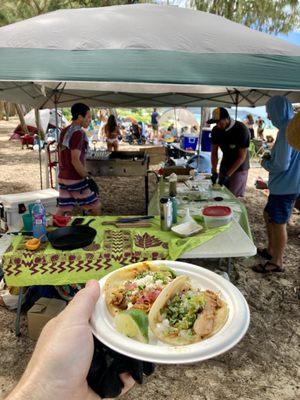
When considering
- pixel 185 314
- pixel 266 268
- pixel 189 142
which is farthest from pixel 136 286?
pixel 189 142

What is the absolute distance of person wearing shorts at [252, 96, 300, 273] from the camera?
3248 millimetres

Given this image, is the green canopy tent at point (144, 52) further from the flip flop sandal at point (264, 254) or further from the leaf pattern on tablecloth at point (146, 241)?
the flip flop sandal at point (264, 254)

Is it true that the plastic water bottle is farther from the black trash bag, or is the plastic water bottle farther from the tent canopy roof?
the black trash bag

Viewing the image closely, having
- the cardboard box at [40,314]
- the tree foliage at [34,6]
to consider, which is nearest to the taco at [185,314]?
the cardboard box at [40,314]

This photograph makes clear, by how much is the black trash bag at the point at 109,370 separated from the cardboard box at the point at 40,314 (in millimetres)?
1537

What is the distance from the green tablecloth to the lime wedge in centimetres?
116

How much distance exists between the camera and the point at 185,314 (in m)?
1.22

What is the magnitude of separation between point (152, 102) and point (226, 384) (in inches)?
206

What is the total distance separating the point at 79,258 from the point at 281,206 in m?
2.28

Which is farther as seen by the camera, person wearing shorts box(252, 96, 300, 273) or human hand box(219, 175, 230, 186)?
human hand box(219, 175, 230, 186)

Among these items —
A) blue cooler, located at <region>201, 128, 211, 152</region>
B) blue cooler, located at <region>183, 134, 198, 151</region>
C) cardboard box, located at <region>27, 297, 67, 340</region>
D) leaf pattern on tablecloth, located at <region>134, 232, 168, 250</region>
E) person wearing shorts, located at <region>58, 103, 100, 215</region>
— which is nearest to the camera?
leaf pattern on tablecloth, located at <region>134, 232, 168, 250</region>

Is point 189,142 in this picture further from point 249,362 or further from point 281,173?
point 249,362

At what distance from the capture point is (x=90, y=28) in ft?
9.32

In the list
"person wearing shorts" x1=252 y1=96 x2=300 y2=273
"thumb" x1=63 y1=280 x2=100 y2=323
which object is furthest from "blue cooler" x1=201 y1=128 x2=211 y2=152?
"thumb" x1=63 y1=280 x2=100 y2=323
